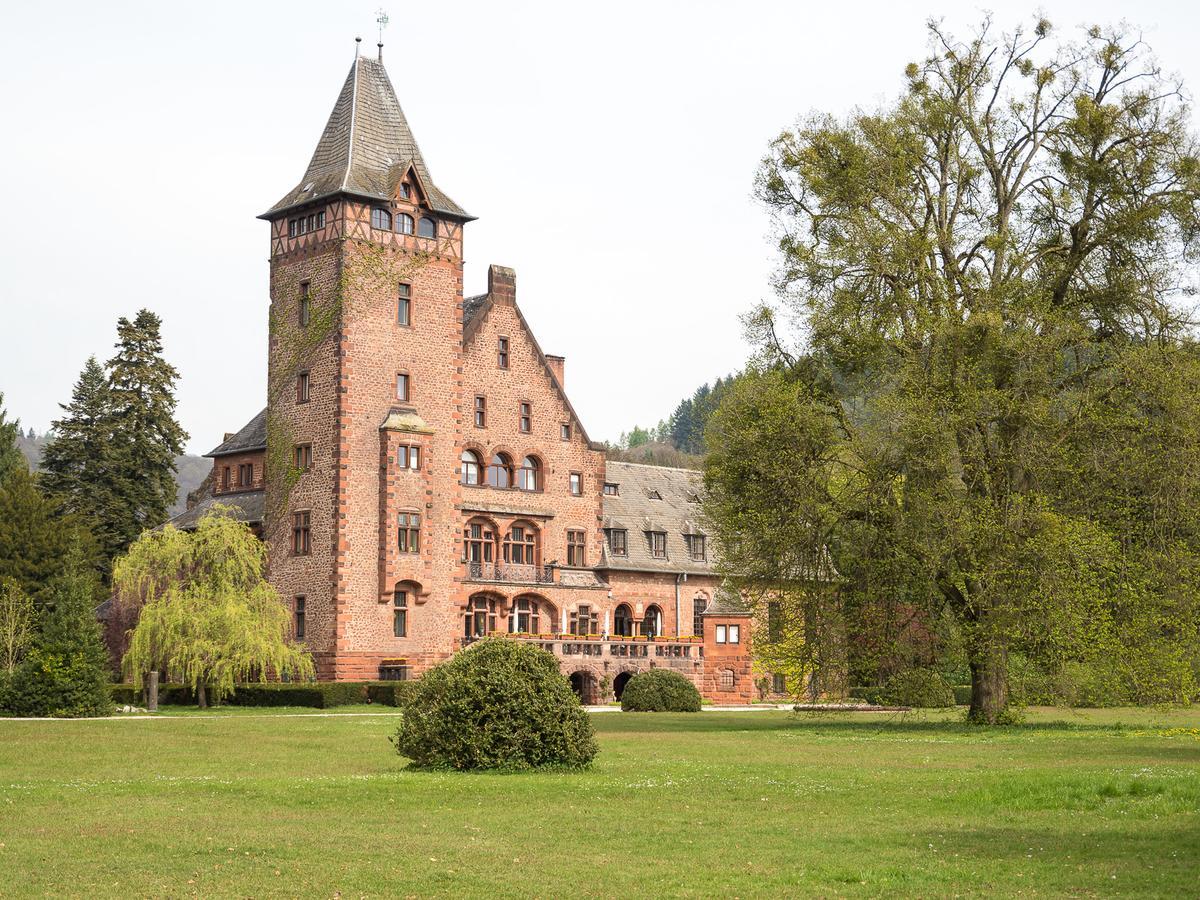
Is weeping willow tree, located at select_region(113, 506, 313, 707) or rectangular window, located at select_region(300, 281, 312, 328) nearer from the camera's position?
weeping willow tree, located at select_region(113, 506, 313, 707)

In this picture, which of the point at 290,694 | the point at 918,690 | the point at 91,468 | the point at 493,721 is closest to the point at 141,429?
the point at 91,468

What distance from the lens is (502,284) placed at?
228ft

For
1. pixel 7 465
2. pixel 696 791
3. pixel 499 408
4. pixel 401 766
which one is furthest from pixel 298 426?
pixel 696 791

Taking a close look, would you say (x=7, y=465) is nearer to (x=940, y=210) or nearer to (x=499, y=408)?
(x=499, y=408)

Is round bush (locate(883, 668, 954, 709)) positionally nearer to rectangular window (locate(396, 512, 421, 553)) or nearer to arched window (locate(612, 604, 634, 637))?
arched window (locate(612, 604, 634, 637))

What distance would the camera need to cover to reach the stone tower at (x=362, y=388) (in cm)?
6047

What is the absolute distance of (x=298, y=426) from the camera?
2456 inches

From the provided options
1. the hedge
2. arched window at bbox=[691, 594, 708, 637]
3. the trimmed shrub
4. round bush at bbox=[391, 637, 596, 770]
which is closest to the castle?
the trimmed shrub

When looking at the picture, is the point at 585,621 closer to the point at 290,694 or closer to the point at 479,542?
the point at 479,542

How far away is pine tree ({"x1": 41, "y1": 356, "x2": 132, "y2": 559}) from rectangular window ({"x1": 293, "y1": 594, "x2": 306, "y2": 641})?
16853mm

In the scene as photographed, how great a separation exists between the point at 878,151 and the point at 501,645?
2149cm

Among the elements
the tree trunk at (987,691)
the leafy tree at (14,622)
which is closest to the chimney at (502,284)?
the leafy tree at (14,622)

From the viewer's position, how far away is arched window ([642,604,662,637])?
7344 centimetres

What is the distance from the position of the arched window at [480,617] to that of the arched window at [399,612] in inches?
150
